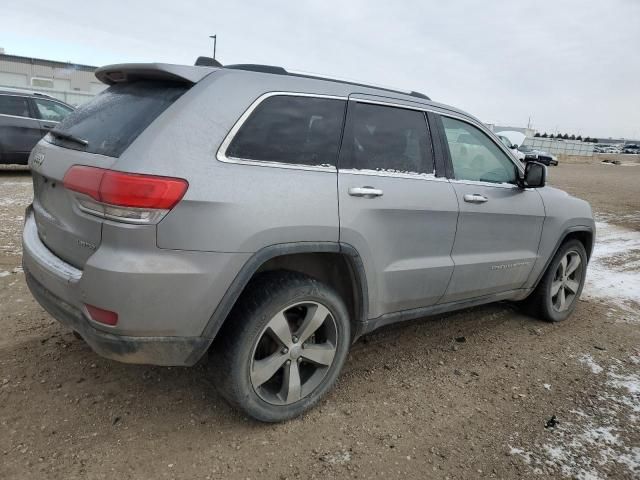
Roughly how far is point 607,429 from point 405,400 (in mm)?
1186

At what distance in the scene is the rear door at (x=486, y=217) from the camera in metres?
3.49

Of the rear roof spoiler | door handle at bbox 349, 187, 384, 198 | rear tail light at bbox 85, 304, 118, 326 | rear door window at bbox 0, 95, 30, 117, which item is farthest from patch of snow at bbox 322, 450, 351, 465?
rear door window at bbox 0, 95, 30, 117

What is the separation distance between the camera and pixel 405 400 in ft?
10.3

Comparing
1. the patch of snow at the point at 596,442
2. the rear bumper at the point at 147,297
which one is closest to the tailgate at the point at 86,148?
the rear bumper at the point at 147,297

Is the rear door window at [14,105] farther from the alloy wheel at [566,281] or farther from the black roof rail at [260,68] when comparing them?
the alloy wheel at [566,281]

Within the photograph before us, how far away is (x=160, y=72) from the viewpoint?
256 cm

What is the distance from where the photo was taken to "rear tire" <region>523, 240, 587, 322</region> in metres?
4.47

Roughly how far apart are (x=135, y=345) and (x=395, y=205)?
1.61m

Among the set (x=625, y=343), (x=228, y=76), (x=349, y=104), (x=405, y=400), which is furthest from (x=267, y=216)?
(x=625, y=343)

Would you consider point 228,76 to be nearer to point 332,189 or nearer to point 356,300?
point 332,189

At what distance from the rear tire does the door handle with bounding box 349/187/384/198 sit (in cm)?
232

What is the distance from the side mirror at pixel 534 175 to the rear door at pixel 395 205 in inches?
35.9

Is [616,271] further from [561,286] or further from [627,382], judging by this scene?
[627,382]

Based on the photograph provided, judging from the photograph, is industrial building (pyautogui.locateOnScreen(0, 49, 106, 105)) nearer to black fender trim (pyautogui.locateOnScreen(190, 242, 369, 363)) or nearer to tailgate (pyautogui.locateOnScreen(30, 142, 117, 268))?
tailgate (pyautogui.locateOnScreen(30, 142, 117, 268))
